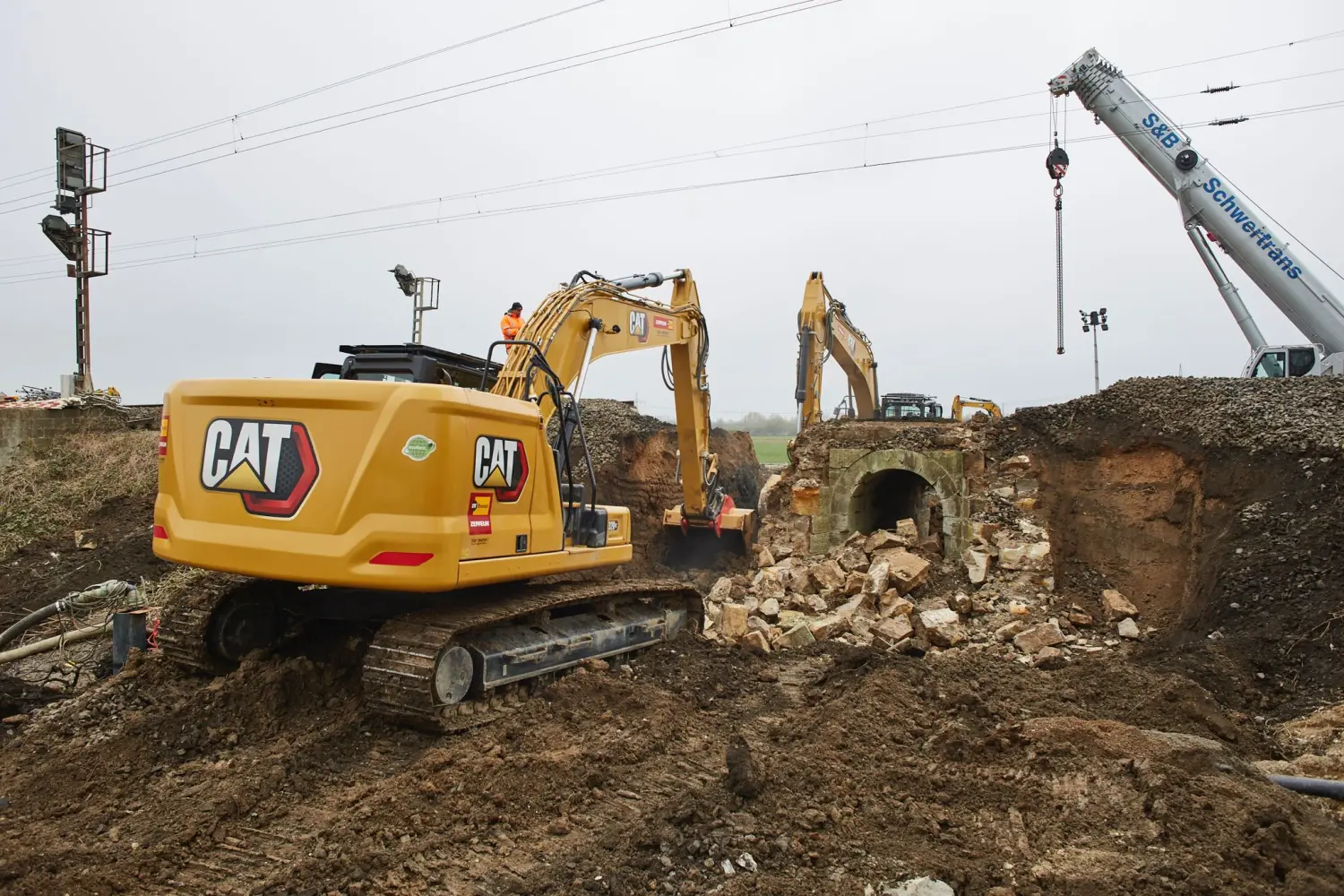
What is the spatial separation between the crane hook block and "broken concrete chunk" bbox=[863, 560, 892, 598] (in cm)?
833

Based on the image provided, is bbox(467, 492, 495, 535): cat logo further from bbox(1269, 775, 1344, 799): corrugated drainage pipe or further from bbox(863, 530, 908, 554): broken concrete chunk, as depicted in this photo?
bbox(863, 530, 908, 554): broken concrete chunk

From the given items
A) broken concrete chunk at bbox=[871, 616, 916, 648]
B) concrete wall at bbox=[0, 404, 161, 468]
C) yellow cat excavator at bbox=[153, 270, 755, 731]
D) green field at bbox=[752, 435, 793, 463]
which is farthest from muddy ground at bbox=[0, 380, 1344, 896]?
green field at bbox=[752, 435, 793, 463]

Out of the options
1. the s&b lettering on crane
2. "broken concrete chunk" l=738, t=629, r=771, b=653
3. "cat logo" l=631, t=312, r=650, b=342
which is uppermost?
the s&b lettering on crane

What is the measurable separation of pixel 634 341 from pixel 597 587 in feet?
9.93

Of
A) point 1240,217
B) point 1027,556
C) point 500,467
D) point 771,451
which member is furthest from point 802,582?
point 771,451

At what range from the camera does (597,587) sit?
661cm

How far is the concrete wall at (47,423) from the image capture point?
1452 cm

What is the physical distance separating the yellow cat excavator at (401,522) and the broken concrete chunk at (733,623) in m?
2.08

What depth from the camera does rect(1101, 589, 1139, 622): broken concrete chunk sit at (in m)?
9.48

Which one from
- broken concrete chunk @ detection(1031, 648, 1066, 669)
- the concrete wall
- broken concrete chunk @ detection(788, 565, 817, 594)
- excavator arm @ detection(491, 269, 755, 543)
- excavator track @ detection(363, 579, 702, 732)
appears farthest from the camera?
the concrete wall

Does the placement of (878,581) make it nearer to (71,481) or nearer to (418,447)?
(418,447)

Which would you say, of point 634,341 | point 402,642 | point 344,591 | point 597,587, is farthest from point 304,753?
point 634,341

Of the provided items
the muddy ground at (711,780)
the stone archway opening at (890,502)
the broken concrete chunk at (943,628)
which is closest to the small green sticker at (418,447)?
the muddy ground at (711,780)

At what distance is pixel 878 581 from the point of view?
10055 millimetres
